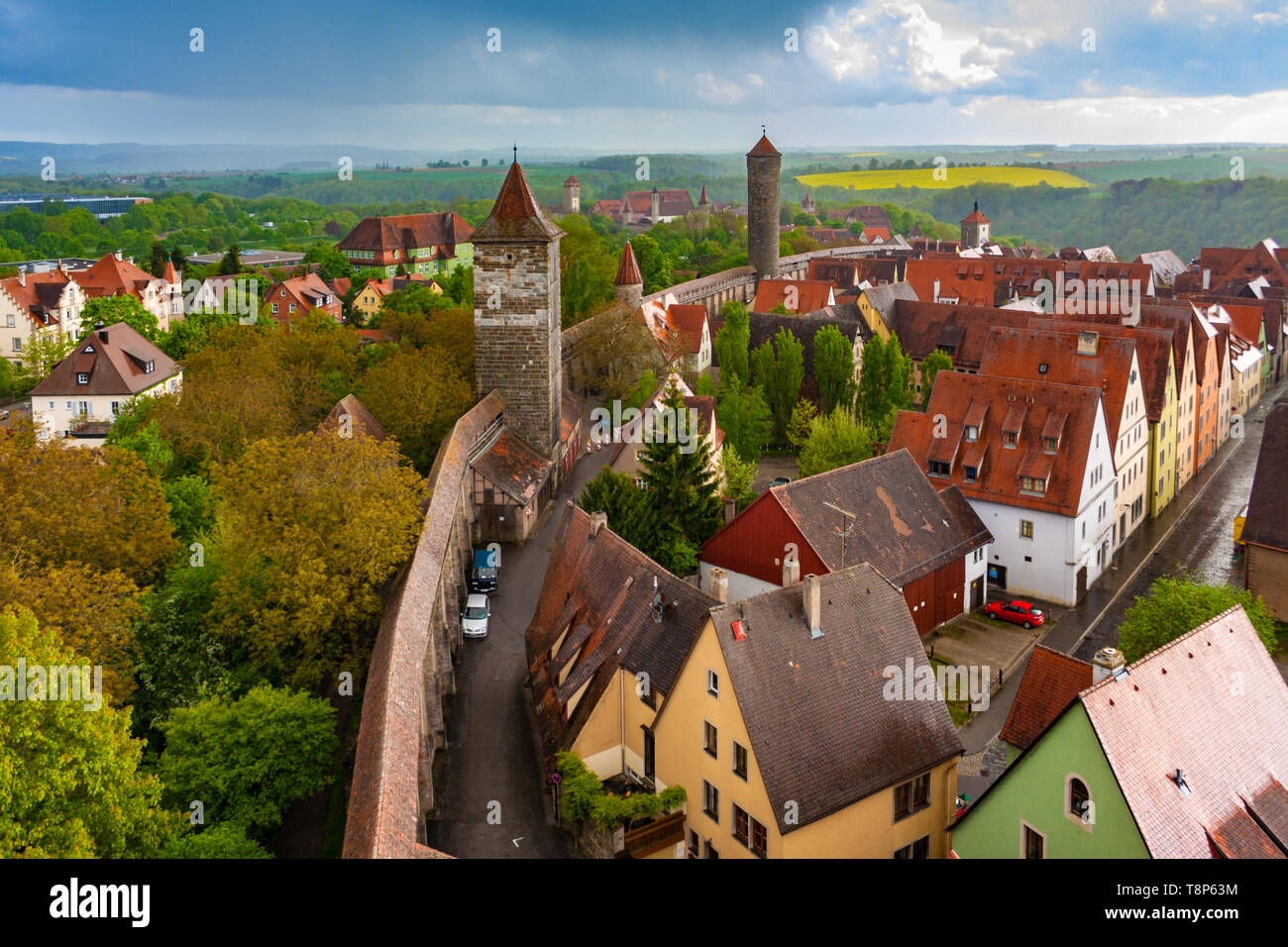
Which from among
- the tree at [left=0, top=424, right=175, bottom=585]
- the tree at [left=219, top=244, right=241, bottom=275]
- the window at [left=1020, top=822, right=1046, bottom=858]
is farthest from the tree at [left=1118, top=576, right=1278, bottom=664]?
the tree at [left=219, top=244, right=241, bottom=275]

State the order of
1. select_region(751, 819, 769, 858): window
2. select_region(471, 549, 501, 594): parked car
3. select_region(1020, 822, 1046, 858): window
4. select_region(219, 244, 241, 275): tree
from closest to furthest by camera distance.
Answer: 1. select_region(1020, 822, 1046, 858): window
2. select_region(751, 819, 769, 858): window
3. select_region(471, 549, 501, 594): parked car
4. select_region(219, 244, 241, 275): tree

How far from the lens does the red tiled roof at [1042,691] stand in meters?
22.4

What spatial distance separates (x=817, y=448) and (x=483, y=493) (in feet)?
47.2

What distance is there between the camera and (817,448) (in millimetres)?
45875

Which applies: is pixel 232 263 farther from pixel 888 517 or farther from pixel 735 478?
pixel 888 517

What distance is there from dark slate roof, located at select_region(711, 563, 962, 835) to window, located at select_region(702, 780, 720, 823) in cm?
226

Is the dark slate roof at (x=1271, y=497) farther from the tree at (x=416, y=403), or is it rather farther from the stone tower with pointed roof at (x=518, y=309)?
the tree at (x=416, y=403)

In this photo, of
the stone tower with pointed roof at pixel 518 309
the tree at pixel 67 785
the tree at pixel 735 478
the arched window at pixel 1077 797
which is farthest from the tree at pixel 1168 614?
the stone tower with pointed roof at pixel 518 309

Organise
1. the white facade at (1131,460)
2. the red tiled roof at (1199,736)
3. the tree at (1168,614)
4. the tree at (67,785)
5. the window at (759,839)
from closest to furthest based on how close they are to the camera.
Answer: the red tiled roof at (1199,736) < the tree at (67,785) < the window at (759,839) < the tree at (1168,614) < the white facade at (1131,460)

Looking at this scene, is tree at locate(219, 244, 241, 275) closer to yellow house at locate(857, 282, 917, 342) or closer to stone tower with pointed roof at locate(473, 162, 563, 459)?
yellow house at locate(857, 282, 917, 342)

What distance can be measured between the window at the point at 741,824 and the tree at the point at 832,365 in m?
37.5

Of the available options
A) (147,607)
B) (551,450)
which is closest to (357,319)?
(551,450)

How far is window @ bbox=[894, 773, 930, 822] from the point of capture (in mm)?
23109
